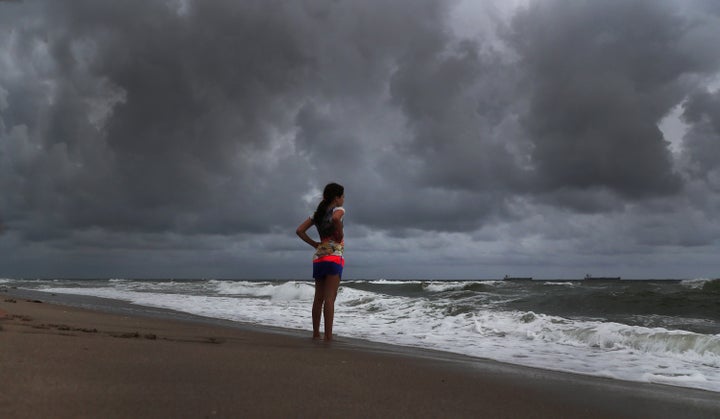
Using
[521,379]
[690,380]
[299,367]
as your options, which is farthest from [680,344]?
[299,367]

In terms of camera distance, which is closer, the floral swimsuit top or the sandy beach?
the sandy beach

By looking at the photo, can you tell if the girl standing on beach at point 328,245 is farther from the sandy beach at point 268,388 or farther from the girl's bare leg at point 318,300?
the sandy beach at point 268,388

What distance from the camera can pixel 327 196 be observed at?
6043 millimetres

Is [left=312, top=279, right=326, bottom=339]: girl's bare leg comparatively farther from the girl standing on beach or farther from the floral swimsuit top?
the floral swimsuit top

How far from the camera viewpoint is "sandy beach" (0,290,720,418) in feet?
7.27

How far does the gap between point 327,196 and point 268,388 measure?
356cm

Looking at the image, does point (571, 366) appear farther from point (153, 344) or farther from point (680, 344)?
point (153, 344)

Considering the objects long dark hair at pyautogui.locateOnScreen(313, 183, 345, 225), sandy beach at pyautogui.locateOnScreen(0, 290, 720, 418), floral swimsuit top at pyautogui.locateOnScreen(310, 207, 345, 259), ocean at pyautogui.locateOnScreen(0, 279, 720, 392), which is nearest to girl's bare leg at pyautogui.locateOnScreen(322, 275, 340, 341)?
floral swimsuit top at pyautogui.locateOnScreen(310, 207, 345, 259)

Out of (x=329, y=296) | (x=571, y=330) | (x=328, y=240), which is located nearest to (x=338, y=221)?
(x=328, y=240)

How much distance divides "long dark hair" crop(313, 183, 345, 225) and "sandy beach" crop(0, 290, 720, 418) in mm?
2252

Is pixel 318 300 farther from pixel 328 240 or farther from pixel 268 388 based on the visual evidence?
pixel 268 388

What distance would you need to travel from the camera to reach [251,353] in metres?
3.82

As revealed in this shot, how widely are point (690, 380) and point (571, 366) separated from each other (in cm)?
111

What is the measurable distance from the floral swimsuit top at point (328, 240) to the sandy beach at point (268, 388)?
6.54ft
